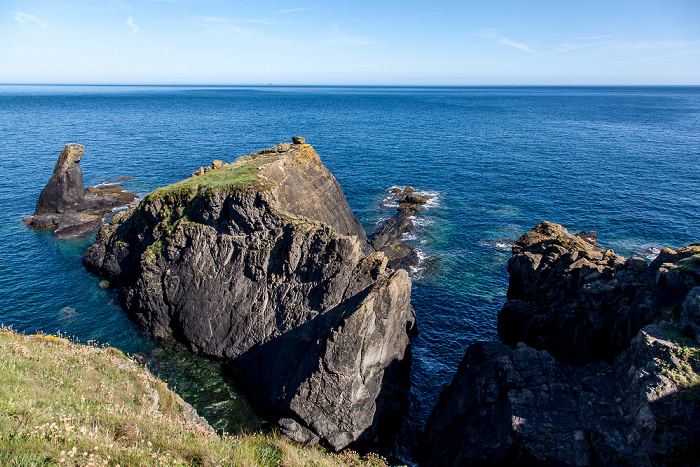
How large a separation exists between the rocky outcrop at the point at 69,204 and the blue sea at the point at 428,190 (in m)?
2.56

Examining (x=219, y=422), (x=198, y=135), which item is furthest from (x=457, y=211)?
(x=198, y=135)

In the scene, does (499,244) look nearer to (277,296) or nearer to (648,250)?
(648,250)

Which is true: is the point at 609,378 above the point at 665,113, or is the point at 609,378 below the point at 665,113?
below

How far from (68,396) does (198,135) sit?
124m

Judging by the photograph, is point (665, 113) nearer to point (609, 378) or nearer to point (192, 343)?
point (609, 378)

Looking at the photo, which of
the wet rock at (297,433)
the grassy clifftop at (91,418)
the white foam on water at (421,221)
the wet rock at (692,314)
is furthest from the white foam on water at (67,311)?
the wet rock at (692,314)

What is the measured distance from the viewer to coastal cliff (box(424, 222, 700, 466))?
18766mm

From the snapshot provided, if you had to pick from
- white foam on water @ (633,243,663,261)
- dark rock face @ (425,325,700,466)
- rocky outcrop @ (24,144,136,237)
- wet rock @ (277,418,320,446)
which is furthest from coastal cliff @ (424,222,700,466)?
rocky outcrop @ (24,144,136,237)

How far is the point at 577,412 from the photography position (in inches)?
836

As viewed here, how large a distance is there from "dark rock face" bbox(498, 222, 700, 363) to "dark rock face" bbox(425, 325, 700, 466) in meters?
3.08

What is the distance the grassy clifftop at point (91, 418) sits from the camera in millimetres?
10641

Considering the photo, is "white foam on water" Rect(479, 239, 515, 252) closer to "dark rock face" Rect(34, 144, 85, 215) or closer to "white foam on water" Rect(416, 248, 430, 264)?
"white foam on water" Rect(416, 248, 430, 264)

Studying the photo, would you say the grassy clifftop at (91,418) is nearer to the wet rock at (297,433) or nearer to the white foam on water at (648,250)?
the wet rock at (297,433)

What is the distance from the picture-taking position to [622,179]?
79.9 meters
